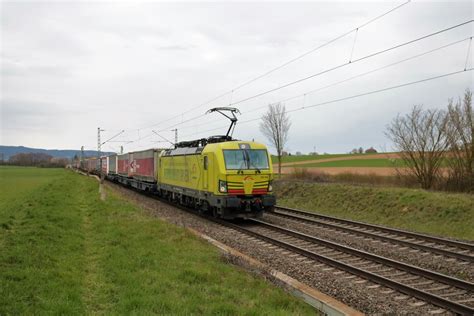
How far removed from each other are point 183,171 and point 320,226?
7.10 m

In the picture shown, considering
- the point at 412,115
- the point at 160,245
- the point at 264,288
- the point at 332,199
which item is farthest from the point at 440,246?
the point at 412,115

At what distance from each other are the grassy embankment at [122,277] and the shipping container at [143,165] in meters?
15.4

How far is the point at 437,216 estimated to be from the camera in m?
15.5

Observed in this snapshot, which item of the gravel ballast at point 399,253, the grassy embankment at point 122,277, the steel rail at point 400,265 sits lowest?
the gravel ballast at point 399,253

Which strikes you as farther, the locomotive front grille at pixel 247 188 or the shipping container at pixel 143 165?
the shipping container at pixel 143 165

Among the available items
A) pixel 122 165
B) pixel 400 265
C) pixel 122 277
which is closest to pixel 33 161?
pixel 122 165

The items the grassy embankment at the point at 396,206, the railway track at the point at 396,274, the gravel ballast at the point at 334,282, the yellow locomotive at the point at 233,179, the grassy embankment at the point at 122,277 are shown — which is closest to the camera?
the grassy embankment at the point at 122,277

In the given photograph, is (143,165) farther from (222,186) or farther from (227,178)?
(227,178)

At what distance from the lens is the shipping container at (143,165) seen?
26797 mm

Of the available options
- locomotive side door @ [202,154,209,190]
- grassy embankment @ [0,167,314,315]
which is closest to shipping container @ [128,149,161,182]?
locomotive side door @ [202,154,209,190]

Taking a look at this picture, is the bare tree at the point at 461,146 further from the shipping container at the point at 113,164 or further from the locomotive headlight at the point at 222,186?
the shipping container at the point at 113,164

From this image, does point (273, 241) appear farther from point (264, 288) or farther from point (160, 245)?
point (264, 288)

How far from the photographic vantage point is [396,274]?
28.1ft

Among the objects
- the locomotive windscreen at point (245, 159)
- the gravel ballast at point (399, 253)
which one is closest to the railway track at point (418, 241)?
the gravel ballast at point (399, 253)
